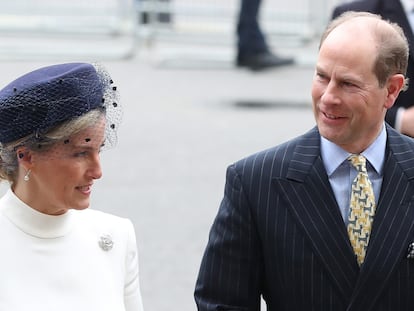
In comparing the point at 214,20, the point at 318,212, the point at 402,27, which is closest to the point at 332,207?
the point at 318,212

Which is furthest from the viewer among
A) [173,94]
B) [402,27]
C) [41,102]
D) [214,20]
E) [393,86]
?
[214,20]

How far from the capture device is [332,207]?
Result: 3094mm

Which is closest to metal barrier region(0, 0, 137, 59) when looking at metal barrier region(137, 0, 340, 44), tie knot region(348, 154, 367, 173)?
metal barrier region(137, 0, 340, 44)

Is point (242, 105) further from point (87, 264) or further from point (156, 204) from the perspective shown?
point (87, 264)

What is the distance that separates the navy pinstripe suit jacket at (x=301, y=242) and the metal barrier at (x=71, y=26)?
365 inches

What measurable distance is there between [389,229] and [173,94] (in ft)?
25.0

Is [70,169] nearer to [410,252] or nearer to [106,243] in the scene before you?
[106,243]

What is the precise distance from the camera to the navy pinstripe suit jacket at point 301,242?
3.05 m

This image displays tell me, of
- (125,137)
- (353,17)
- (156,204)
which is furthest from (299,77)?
(353,17)

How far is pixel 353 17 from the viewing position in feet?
10.4

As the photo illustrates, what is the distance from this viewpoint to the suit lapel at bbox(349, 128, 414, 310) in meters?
3.03

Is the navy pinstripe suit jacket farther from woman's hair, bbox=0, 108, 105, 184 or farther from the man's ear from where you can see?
woman's hair, bbox=0, 108, 105, 184

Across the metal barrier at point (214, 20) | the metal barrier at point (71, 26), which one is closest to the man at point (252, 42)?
the metal barrier at point (214, 20)

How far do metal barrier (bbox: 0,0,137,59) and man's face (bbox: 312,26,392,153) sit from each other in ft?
30.7
